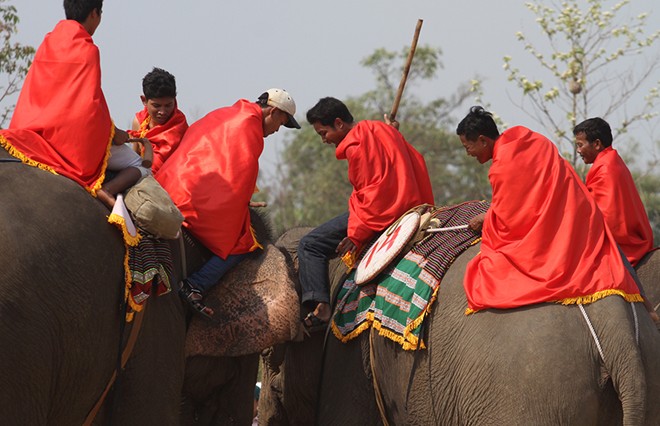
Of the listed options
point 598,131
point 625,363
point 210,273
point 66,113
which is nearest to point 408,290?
point 210,273

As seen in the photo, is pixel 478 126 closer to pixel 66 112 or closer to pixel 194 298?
pixel 194 298

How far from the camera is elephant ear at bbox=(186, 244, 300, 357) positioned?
19.7ft

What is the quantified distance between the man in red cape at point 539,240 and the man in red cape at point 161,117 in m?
1.81

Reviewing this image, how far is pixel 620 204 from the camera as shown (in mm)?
7656

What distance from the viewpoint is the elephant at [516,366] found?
505cm

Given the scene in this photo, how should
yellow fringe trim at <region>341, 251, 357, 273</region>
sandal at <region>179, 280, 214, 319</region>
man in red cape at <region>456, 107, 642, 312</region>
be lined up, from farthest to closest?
yellow fringe trim at <region>341, 251, 357, 273</region>
sandal at <region>179, 280, 214, 319</region>
man in red cape at <region>456, 107, 642, 312</region>

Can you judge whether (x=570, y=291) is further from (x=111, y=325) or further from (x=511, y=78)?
(x=511, y=78)

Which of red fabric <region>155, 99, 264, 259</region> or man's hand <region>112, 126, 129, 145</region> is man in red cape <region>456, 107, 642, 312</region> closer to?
red fabric <region>155, 99, 264, 259</region>

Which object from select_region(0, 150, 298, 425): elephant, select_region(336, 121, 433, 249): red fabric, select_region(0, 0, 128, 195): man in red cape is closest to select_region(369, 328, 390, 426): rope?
select_region(336, 121, 433, 249): red fabric

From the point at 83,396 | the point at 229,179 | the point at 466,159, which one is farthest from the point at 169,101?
the point at 466,159

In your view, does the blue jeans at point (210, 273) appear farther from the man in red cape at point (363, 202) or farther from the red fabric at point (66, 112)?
the red fabric at point (66, 112)

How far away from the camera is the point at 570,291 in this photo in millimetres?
5219

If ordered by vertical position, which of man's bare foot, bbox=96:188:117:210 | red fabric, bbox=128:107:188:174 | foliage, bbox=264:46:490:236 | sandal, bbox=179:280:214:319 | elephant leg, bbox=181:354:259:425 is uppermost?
man's bare foot, bbox=96:188:117:210

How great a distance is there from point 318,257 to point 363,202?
17.4 inches
